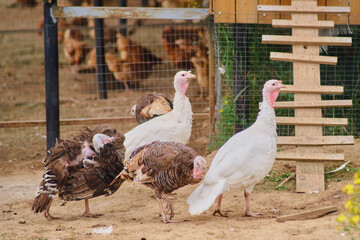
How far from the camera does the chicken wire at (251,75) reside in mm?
7348

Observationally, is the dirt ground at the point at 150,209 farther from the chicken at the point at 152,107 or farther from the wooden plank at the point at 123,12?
the wooden plank at the point at 123,12

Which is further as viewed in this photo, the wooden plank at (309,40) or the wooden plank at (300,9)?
the wooden plank at (300,9)

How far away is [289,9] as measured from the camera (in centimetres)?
631

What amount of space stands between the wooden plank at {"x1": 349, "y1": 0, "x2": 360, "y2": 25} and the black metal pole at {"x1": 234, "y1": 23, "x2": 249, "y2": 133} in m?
1.44

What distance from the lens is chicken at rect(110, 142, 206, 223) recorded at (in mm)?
5023

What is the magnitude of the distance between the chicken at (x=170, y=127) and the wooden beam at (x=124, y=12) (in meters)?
1.12

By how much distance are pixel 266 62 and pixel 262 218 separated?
3.15m

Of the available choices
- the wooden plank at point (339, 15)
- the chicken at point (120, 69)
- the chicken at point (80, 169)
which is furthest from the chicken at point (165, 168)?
the chicken at point (120, 69)

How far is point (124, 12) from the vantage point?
709 cm

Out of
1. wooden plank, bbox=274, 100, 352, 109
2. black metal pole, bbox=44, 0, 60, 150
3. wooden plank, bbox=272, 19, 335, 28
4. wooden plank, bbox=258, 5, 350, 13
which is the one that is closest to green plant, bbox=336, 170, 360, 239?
wooden plank, bbox=274, 100, 352, 109

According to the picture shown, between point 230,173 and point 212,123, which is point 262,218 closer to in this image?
point 230,173

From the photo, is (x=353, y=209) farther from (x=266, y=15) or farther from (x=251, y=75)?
(x=251, y=75)

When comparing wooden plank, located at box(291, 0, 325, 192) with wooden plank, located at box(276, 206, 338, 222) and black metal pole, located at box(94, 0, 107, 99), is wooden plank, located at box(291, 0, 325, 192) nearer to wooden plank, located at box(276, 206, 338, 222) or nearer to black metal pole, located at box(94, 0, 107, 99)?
wooden plank, located at box(276, 206, 338, 222)

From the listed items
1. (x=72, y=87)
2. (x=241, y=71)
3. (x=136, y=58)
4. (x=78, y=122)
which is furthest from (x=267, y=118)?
(x=72, y=87)
